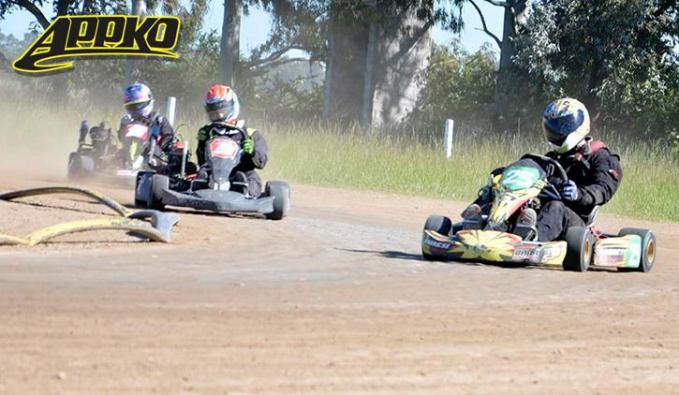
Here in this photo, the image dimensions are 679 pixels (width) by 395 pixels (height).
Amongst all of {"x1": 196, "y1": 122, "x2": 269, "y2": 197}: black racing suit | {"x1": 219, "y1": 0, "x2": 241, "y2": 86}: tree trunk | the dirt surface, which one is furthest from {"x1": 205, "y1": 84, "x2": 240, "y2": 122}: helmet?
{"x1": 219, "y1": 0, "x2": 241, "y2": 86}: tree trunk

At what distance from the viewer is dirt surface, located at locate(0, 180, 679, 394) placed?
5.13 meters

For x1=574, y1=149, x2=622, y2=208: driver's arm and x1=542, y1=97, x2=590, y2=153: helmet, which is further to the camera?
x1=542, y1=97, x2=590, y2=153: helmet

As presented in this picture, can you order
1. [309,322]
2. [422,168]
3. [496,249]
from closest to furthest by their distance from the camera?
[309,322] < [496,249] < [422,168]

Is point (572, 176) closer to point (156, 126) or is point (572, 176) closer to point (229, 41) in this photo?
point (156, 126)

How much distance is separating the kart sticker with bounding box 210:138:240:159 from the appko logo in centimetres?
1863

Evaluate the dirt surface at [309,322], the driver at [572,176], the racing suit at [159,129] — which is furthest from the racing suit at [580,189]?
the racing suit at [159,129]

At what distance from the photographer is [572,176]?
34.6 feet

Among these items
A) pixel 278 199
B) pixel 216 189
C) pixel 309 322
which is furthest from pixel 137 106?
pixel 309 322

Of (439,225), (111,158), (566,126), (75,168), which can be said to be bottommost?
(439,225)

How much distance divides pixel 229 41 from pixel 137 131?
60.3 ft

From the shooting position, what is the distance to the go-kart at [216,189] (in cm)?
1255

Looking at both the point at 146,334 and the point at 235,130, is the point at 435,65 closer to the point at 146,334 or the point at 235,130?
the point at 235,130

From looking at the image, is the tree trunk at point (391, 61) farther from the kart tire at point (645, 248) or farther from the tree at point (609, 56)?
the kart tire at point (645, 248)

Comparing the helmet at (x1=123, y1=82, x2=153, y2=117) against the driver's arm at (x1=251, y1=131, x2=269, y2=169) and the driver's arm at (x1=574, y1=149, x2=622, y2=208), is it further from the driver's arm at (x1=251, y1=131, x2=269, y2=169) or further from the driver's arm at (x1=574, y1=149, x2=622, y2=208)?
the driver's arm at (x1=574, y1=149, x2=622, y2=208)
